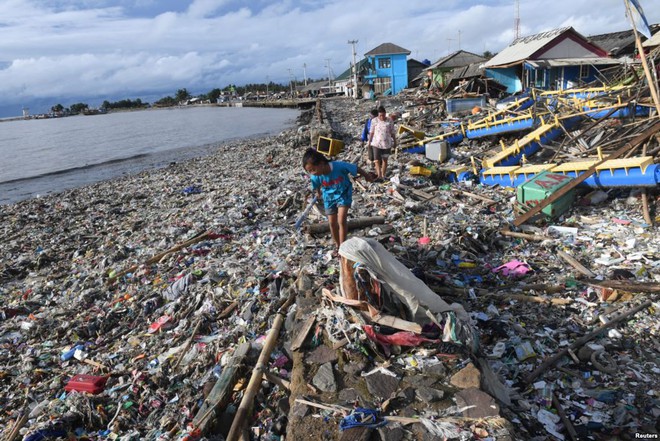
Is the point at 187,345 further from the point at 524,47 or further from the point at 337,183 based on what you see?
the point at 524,47

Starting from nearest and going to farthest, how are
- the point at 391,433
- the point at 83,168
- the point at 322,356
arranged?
the point at 391,433
the point at 322,356
the point at 83,168

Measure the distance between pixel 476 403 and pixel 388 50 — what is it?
50973mm

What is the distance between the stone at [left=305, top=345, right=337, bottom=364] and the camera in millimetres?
3391

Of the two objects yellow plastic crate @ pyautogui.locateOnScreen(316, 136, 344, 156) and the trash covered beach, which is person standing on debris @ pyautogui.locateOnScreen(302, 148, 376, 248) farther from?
yellow plastic crate @ pyautogui.locateOnScreen(316, 136, 344, 156)

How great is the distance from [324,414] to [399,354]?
85 centimetres

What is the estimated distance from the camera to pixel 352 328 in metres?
3.51

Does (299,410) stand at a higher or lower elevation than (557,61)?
lower

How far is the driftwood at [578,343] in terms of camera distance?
355 centimetres

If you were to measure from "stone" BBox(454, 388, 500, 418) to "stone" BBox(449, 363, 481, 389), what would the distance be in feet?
0.19

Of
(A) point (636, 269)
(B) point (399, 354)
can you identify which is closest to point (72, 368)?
(B) point (399, 354)

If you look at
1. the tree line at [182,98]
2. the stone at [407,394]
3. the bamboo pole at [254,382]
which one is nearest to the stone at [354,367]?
the stone at [407,394]

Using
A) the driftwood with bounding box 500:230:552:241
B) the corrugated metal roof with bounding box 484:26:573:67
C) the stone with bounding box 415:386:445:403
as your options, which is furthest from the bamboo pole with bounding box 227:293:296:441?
the corrugated metal roof with bounding box 484:26:573:67

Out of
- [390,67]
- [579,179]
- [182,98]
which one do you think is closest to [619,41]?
[390,67]

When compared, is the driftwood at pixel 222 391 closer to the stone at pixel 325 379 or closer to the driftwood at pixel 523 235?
the stone at pixel 325 379
